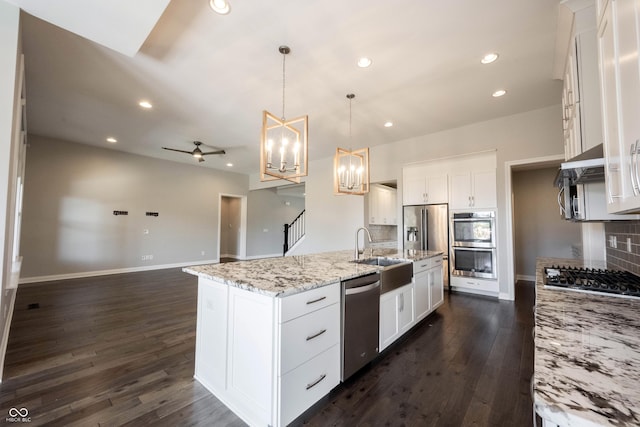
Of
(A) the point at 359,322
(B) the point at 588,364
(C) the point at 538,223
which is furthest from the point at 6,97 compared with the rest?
(C) the point at 538,223

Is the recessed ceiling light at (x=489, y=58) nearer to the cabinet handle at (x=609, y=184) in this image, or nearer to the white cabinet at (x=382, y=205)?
the cabinet handle at (x=609, y=184)

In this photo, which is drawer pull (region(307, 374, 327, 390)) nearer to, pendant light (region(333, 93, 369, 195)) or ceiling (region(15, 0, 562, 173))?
pendant light (region(333, 93, 369, 195))

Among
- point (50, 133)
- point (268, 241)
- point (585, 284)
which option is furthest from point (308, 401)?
point (268, 241)

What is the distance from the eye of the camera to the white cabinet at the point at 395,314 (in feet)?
7.94

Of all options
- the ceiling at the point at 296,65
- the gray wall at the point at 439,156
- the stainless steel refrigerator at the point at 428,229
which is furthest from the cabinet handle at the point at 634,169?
the stainless steel refrigerator at the point at 428,229

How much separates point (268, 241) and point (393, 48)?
813 cm

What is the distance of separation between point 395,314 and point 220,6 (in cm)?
319

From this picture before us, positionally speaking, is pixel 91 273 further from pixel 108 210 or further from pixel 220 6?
pixel 220 6

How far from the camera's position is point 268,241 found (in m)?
9.82

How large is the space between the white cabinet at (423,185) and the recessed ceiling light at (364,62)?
2964 mm

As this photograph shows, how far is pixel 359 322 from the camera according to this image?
2.09 meters

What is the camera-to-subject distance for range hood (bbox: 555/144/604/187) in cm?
137

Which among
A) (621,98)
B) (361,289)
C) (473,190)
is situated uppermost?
(473,190)

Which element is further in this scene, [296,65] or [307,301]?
[296,65]
